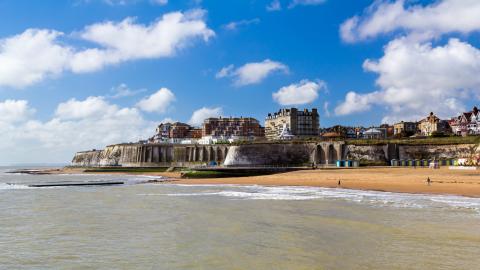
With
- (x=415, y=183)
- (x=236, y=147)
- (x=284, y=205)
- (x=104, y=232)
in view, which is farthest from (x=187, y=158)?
(x=104, y=232)

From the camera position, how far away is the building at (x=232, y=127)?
15738cm

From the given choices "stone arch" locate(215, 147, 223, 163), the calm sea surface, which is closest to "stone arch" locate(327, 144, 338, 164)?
"stone arch" locate(215, 147, 223, 163)

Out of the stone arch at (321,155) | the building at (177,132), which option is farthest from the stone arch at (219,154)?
the building at (177,132)

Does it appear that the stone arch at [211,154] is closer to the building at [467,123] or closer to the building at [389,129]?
the building at [467,123]

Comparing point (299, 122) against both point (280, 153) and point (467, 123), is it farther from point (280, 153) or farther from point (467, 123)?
point (280, 153)

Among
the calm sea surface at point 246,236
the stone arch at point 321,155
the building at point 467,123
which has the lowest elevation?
the calm sea surface at point 246,236

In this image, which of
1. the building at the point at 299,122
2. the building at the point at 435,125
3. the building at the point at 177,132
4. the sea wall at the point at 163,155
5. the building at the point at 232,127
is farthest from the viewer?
the building at the point at 177,132

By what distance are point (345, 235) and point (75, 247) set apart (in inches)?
375

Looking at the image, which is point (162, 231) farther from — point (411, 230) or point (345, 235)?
point (411, 230)

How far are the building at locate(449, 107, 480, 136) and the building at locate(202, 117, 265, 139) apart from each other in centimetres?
6682

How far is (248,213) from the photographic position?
71.8 feet

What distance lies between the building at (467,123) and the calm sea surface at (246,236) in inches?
4001

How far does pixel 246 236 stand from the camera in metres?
15.7

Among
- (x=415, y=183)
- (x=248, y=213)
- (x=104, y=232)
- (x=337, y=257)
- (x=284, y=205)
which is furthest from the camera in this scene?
(x=415, y=183)
